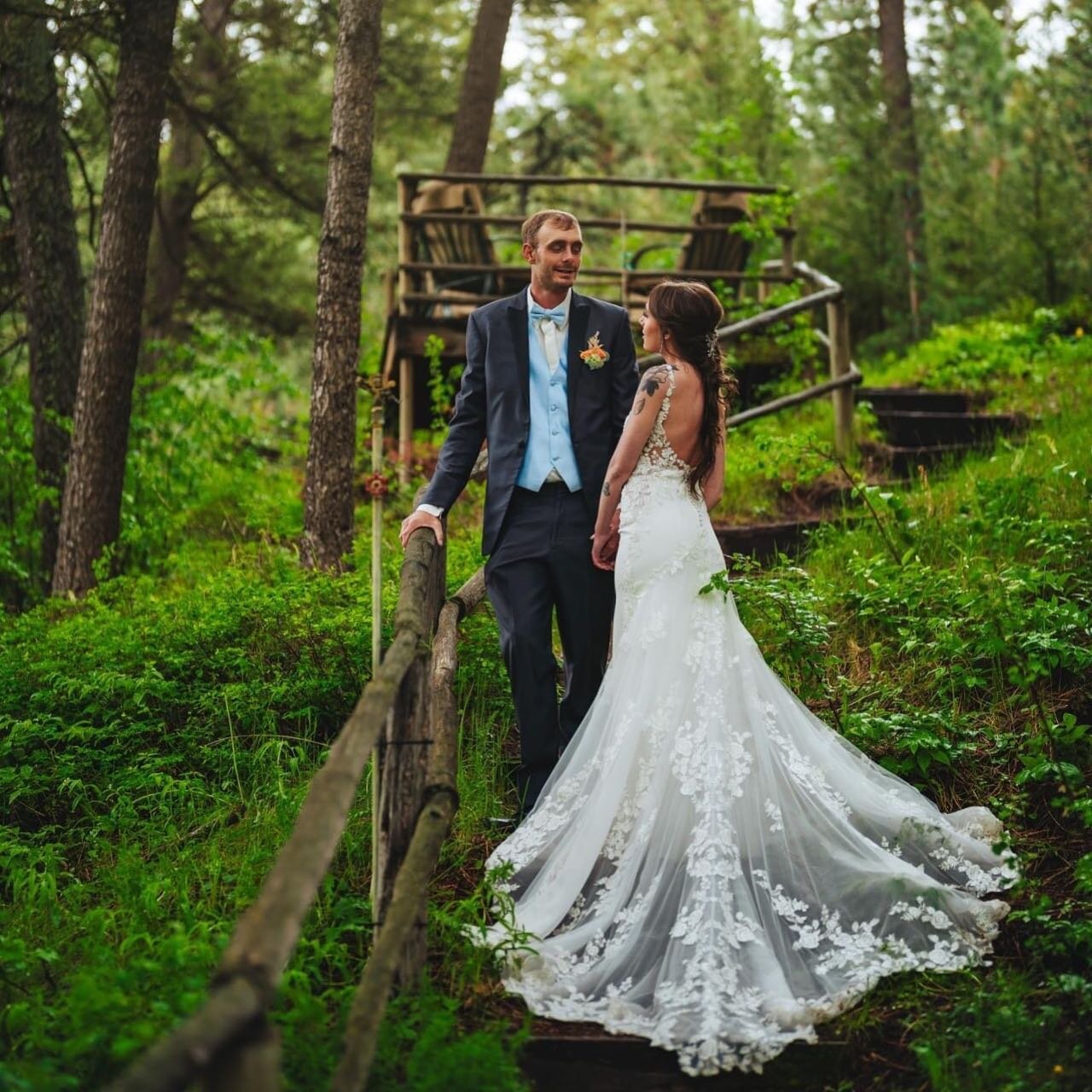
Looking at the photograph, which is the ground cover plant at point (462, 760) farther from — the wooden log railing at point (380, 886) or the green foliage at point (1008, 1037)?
the wooden log railing at point (380, 886)

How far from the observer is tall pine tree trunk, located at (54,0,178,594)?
9.15 metres

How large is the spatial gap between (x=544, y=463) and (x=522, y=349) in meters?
0.43

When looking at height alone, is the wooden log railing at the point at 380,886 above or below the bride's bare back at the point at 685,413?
below

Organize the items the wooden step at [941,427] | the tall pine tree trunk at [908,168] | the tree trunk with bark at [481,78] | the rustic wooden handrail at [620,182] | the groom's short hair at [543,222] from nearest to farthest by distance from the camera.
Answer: the groom's short hair at [543,222], the wooden step at [941,427], the rustic wooden handrail at [620,182], the tree trunk with bark at [481,78], the tall pine tree trunk at [908,168]

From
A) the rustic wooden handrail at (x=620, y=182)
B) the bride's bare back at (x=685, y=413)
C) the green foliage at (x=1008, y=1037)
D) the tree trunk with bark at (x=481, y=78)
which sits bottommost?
the green foliage at (x=1008, y=1037)

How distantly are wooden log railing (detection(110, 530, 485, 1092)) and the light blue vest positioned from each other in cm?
48

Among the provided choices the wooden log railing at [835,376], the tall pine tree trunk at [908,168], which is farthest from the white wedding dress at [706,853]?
the tall pine tree trunk at [908,168]

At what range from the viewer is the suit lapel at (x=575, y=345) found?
4.58 metres

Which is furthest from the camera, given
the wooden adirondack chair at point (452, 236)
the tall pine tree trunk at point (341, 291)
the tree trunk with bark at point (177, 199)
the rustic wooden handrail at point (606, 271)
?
the tree trunk with bark at point (177, 199)

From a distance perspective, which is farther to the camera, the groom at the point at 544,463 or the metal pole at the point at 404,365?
the metal pole at the point at 404,365

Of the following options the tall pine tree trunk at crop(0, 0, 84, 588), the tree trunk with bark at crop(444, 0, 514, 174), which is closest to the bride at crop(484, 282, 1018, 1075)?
the tall pine tree trunk at crop(0, 0, 84, 588)

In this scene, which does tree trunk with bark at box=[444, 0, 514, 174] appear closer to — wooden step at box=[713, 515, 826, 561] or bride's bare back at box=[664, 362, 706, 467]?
wooden step at box=[713, 515, 826, 561]

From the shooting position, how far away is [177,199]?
48.5ft

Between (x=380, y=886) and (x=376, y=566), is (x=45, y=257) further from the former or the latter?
(x=380, y=886)
